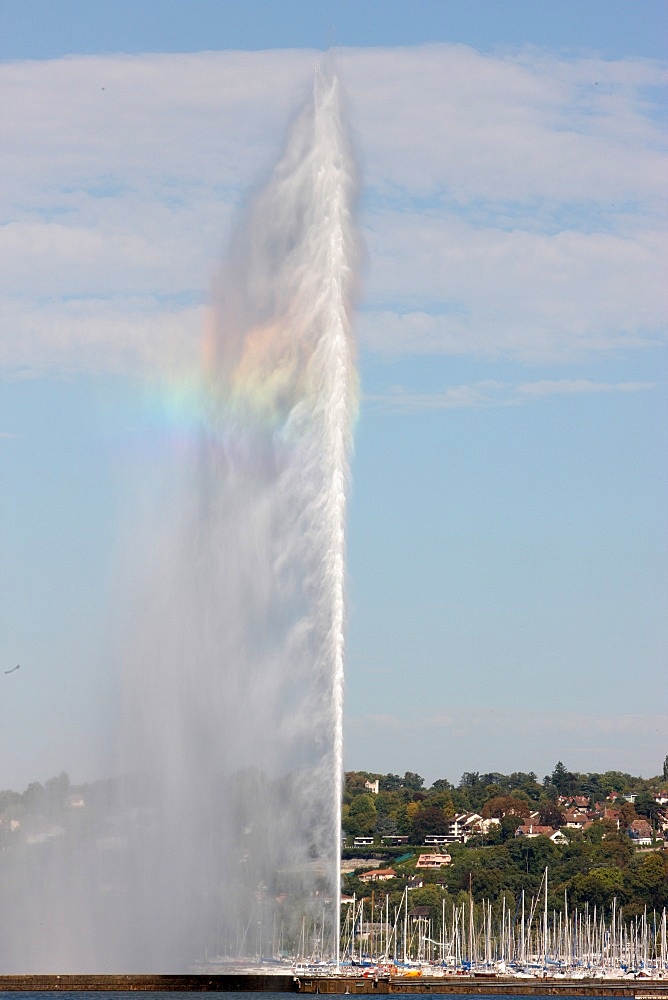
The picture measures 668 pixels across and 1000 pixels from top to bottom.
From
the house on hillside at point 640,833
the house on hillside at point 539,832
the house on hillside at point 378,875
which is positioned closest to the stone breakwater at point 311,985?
the house on hillside at point 378,875

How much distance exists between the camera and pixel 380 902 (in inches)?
4958

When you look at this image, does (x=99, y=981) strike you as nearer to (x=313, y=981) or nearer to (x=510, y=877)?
(x=313, y=981)

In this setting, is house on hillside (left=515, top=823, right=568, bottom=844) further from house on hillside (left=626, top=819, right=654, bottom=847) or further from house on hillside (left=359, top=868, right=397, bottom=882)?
house on hillside (left=359, top=868, right=397, bottom=882)

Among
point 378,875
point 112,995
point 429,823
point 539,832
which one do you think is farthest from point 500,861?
point 112,995

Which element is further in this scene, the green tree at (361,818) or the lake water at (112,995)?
the green tree at (361,818)

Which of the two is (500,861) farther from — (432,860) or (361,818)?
(361,818)

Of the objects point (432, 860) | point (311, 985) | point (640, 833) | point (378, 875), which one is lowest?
point (311, 985)

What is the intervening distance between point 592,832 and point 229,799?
123 meters

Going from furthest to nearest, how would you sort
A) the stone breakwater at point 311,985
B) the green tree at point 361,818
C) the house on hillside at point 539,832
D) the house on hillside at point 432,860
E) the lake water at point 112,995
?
the green tree at point 361,818 < the house on hillside at point 539,832 < the house on hillside at point 432,860 < the lake water at point 112,995 < the stone breakwater at point 311,985

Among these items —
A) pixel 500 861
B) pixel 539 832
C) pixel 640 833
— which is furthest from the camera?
pixel 640 833

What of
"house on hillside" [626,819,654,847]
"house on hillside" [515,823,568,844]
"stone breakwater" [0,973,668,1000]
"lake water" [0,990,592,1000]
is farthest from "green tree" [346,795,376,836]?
"lake water" [0,990,592,1000]

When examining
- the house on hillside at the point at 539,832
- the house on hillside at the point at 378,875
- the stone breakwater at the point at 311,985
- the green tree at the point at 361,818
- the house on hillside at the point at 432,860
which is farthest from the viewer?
the green tree at the point at 361,818

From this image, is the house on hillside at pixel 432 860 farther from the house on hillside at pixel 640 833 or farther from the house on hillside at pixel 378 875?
the house on hillside at pixel 640 833

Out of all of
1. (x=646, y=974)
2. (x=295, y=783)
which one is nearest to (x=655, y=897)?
(x=646, y=974)
